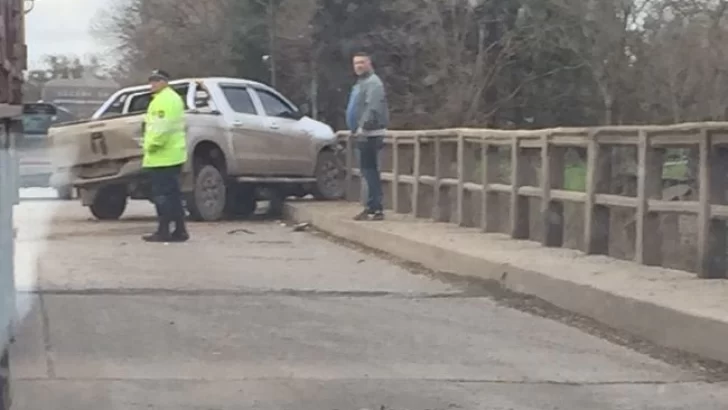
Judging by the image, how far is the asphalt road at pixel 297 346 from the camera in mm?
7387

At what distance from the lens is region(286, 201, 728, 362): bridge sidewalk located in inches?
343

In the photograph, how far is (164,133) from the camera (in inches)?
609

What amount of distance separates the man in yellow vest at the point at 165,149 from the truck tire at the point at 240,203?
4.18 m

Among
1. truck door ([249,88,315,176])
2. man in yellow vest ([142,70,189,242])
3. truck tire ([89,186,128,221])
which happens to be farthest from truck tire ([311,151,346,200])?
man in yellow vest ([142,70,189,242])

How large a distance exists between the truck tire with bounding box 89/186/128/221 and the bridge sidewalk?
183 inches

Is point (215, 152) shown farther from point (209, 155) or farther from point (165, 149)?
point (165, 149)

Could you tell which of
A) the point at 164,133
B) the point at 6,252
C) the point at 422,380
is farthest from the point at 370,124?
the point at 6,252

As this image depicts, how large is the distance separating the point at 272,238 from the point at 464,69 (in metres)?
22.2

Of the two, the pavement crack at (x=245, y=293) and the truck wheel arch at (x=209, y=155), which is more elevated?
the truck wheel arch at (x=209, y=155)

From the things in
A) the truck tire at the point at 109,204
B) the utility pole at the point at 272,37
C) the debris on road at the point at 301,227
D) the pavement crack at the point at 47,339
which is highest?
the utility pole at the point at 272,37

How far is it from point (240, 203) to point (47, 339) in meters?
11.3

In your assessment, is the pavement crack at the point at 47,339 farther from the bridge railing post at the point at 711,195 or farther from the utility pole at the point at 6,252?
the bridge railing post at the point at 711,195

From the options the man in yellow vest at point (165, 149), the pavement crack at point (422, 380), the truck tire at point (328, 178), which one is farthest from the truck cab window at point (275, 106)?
the pavement crack at point (422, 380)

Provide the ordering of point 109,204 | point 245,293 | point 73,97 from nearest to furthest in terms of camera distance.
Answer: point 245,293 < point 109,204 < point 73,97
